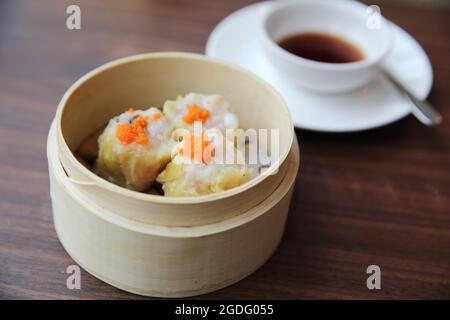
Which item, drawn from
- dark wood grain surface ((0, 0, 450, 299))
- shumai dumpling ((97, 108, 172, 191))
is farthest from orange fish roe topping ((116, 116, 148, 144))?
dark wood grain surface ((0, 0, 450, 299))

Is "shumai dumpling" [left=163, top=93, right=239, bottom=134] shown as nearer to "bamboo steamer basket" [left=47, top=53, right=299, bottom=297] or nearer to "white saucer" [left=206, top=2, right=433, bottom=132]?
"bamboo steamer basket" [left=47, top=53, right=299, bottom=297]

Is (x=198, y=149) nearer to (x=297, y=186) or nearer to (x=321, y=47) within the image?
(x=297, y=186)

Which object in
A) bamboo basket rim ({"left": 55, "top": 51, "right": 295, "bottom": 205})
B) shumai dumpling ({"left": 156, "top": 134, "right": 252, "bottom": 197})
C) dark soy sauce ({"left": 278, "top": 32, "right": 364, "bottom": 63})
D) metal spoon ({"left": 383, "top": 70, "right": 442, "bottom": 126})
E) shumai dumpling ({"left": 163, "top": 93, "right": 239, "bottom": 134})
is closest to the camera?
bamboo basket rim ({"left": 55, "top": 51, "right": 295, "bottom": 205})

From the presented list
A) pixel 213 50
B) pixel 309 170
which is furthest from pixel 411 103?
pixel 213 50

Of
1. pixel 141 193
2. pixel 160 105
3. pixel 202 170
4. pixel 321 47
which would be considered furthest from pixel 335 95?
pixel 141 193
